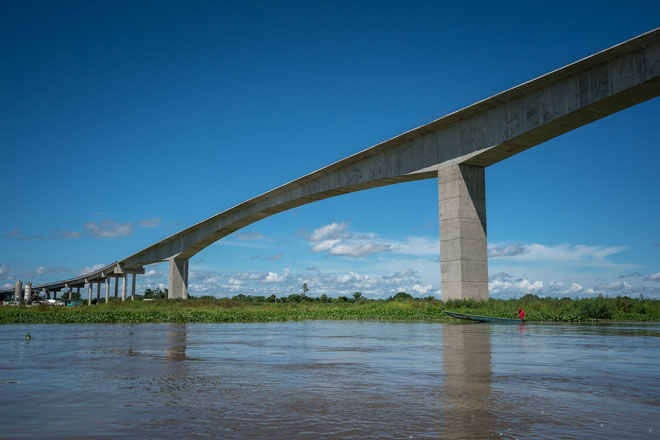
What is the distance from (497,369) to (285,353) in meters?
4.27

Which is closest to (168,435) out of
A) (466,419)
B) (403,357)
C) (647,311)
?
(466,419)

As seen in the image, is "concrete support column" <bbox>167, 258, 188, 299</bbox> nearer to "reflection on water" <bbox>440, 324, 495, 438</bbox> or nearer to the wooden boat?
the wooden boat

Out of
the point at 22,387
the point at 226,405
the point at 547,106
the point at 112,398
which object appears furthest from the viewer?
the point at 547,106

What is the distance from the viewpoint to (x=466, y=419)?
4586 millimetres

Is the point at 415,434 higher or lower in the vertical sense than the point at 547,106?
lower

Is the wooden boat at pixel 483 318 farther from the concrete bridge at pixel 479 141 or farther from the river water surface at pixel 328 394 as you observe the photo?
the river water surface at pixel 328 394

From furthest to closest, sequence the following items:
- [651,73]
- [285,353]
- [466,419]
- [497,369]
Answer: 1. [651,73]
2. [285,353]
3. [497,369]
4. [466,419]

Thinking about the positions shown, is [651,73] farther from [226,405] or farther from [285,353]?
[226,405]

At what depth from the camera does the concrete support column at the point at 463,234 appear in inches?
1220

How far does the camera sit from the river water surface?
426 centimetres

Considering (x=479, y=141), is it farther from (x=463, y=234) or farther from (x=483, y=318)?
(x=483, y=318)

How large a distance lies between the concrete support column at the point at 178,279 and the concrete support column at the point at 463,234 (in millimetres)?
49200

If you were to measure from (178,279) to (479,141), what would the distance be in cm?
5313

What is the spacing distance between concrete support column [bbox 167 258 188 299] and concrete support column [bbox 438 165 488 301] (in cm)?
4920
